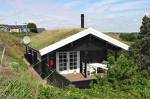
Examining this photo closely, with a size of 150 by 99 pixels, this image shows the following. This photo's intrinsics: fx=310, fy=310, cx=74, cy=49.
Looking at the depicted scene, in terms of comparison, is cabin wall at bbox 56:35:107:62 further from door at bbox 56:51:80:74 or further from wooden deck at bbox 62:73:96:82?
wooden deck at bbox 62:73:96:82

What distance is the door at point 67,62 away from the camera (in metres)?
20.9

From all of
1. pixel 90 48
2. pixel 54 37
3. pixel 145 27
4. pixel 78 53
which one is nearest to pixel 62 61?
pixel 78 53

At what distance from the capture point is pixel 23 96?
3826 millimetres

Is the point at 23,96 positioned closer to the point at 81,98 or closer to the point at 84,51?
the point at 81,98

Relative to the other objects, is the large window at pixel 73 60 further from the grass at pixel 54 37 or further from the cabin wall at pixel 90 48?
the grass at pixel 54 37

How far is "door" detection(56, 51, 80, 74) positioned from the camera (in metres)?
20.9

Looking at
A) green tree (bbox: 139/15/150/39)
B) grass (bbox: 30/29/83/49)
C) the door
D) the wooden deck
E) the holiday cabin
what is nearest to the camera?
green tree (bbox: 139/15/150/39)

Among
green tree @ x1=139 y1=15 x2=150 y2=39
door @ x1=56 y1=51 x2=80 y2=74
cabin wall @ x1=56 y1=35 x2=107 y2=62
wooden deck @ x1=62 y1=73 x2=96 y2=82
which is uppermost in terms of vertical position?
green tree @ x1=139 y1=15 x2=150 y2=39

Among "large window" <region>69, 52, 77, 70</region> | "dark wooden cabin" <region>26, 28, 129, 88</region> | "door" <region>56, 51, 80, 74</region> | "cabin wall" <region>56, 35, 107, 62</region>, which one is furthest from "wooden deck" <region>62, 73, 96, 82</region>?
"cabin wall" <region>56, 35, 107, 62</region>

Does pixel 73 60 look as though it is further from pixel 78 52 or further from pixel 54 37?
pixel 54 37

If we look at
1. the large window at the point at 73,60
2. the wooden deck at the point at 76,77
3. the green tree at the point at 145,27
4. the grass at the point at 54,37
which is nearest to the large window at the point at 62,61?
the large window at the point at 73,60

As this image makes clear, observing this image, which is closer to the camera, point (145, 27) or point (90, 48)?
point (145, 27)

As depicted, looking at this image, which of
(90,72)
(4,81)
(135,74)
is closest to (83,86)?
(90,72)

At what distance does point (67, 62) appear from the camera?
21.2 metres
